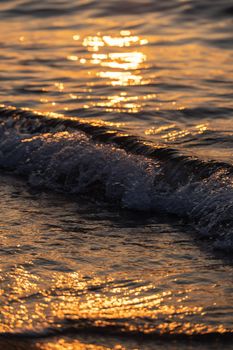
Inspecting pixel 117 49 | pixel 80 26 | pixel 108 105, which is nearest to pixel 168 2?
pixel 80 26

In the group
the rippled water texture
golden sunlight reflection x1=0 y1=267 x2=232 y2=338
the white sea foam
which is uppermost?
the rippled water texture

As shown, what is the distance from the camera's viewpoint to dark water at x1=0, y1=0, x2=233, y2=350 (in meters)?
4.62

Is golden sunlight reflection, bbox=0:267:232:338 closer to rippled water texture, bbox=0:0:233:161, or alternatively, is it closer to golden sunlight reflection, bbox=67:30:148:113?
rippled water texture, bbox=0:0:233:161

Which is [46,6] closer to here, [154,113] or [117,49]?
[117,49]

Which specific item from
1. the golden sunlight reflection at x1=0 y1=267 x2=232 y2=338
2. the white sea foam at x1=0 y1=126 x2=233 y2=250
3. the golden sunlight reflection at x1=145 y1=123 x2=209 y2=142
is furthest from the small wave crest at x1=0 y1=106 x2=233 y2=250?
the golden sunlight reflection at x1=0 y1=267 x2=232 y2=338

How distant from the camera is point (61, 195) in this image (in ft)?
22.8

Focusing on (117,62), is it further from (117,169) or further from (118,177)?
(118,177)

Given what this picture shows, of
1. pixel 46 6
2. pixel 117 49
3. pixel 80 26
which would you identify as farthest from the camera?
pixel 46 6

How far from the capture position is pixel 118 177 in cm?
705

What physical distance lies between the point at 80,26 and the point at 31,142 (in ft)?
14.1

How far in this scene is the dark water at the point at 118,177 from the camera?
15.1ft

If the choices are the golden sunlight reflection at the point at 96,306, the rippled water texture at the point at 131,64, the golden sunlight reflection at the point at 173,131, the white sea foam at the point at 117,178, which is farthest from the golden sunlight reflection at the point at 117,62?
the golden sunlight reflection at the point at 96,306

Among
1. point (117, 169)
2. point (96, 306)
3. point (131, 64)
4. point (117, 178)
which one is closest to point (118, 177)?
point (117, 178)

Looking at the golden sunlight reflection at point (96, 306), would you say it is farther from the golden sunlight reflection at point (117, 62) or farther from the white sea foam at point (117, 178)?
the golden sunlight reflection at point (117, 62)
